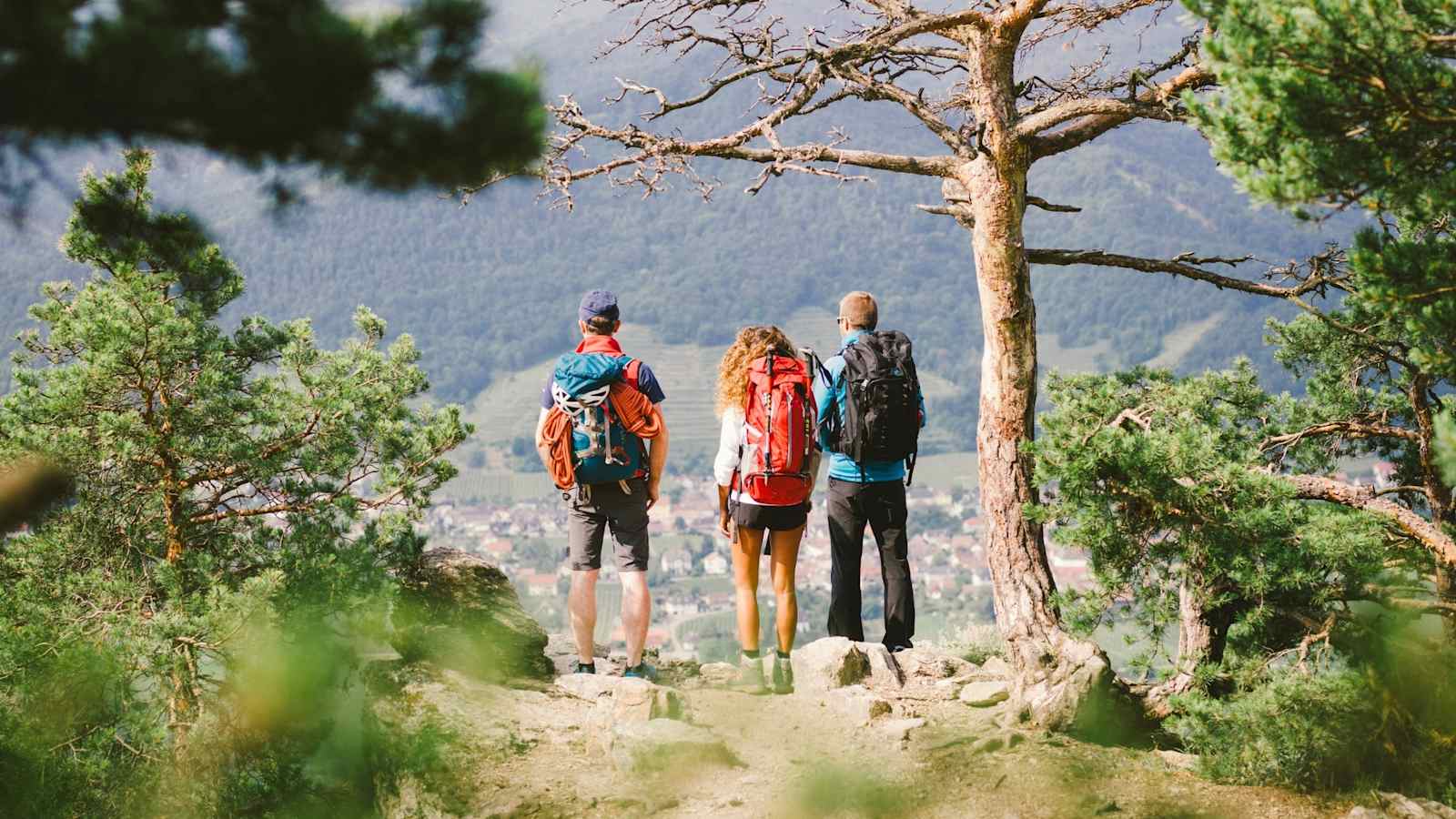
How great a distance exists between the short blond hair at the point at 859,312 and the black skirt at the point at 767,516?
1.09m

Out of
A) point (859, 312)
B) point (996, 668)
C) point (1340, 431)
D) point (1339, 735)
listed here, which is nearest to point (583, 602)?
point (859, 312)

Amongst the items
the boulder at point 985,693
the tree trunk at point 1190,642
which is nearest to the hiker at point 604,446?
the boulder at point 985,693

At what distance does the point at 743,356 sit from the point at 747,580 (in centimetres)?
121

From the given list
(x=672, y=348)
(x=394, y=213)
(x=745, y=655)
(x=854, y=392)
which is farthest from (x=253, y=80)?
(x=394, y=213)

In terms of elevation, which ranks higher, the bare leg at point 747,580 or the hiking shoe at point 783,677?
the bare leg at point 747,580

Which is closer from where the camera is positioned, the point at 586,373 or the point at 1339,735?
the point at 1339,735

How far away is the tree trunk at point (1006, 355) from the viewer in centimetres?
666

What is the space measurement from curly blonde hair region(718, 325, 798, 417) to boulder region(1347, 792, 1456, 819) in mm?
3261

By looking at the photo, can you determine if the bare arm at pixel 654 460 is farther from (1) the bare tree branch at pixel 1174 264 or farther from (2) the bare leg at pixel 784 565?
(1) the bare tree branch at pixel 1174 264

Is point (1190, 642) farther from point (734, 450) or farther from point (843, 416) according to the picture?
point (734, 450)

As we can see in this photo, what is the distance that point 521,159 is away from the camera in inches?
98.4

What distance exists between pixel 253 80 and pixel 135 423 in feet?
17.8

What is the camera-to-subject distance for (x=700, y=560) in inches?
3246

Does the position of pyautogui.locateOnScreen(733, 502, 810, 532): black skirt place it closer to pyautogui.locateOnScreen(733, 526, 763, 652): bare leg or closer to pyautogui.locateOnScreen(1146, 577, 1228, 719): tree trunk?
pyautogui.locateOnScreen(733, 526, 763, 652): bare leg
